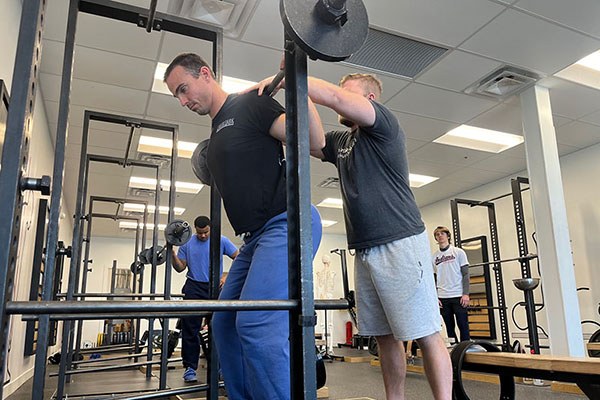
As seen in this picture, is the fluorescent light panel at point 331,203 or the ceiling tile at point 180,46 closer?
the ceiling tile at point 180,46

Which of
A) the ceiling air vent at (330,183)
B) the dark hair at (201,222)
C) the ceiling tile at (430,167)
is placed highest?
the ceiling tile at (430,167)

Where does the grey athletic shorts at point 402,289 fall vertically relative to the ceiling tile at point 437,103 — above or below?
below

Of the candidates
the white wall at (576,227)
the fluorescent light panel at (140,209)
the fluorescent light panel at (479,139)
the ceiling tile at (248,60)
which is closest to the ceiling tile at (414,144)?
the fluorescent light panel at (479,139)

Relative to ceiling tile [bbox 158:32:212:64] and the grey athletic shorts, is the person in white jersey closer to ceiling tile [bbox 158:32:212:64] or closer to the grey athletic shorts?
ceiling tile [bbox 158:32:212:64]

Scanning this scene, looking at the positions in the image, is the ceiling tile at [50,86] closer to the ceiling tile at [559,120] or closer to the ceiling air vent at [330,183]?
the ceiling air vent at [330,183]

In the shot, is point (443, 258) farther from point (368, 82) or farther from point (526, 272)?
point (368, 82)

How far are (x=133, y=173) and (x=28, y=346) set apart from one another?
2.61 m

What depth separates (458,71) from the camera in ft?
12.9

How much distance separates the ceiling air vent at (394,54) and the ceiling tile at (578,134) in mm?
2276

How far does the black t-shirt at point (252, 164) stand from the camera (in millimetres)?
1330

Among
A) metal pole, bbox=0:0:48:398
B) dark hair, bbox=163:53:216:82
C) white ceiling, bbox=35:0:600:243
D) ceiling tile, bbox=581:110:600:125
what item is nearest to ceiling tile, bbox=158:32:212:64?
white ceiling, bbox=35:0:600:243

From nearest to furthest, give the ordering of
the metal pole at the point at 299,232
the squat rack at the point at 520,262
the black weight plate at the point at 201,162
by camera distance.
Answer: the metal pole at the point at 299,232 < the black weight plate at the point at 201,162 < the squat rack at the point at 520,262

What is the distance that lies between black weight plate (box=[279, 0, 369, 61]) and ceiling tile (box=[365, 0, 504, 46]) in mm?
2296

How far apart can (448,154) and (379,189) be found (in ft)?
15.0
